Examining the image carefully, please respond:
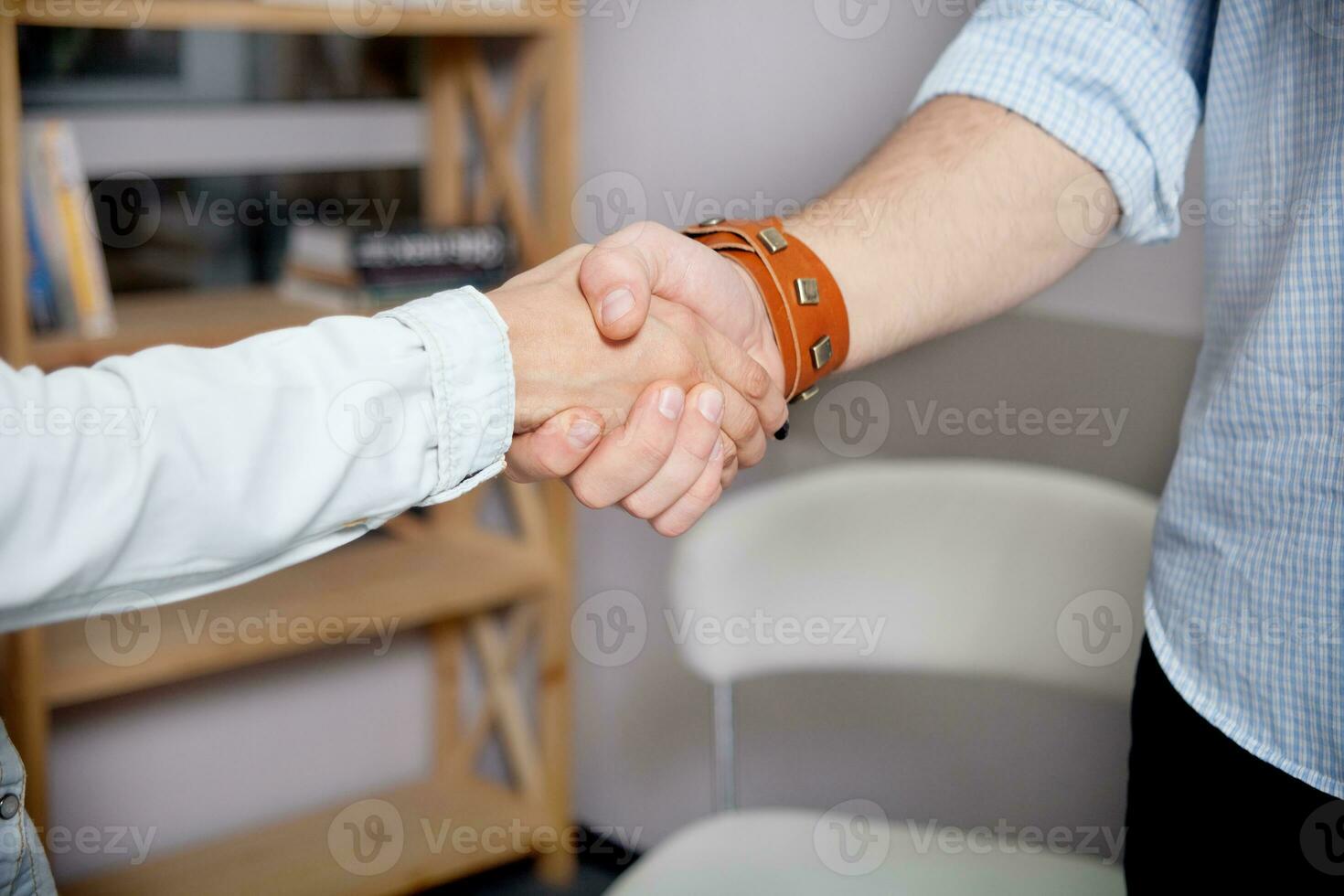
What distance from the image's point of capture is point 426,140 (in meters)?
2.26

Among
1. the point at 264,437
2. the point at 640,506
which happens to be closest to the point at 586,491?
the point at 640,506

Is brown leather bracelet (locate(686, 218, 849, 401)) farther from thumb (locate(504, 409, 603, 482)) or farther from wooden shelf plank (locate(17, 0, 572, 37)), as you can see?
wooden shelf plank (locate(17, 0, 572, 37))

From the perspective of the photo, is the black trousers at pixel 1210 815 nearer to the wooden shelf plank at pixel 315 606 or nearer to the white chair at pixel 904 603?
the white chair at pixel 904 603

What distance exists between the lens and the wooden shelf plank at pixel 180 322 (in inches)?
66.5

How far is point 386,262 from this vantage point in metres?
2.00

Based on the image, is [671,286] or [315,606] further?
[315,606]

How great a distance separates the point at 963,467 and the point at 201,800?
1445mm

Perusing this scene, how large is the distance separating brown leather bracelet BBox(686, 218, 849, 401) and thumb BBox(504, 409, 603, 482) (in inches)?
7.5

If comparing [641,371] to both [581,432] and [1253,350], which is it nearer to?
[581,432]

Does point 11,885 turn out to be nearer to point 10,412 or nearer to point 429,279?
point 10,412

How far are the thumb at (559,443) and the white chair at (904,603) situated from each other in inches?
11.9

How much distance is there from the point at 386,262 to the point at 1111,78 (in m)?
1.24

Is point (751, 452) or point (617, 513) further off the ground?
point (751, 452)

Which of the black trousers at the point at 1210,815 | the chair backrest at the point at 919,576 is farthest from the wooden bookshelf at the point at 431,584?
the black trousers at the point at 1210,815
